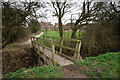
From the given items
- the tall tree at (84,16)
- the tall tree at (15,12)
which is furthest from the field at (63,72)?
the tall tree at (15,12)

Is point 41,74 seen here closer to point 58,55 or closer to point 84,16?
point 58,55

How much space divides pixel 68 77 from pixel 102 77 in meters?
1.05

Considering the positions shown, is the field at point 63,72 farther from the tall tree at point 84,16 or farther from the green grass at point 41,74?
the tall tree at point 84,16

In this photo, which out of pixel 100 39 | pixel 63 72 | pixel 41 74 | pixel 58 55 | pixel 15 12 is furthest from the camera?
pixel 15 12

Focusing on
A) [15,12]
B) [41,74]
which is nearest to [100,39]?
[41,74]

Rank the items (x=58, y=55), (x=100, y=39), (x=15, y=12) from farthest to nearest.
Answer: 1. (x=15, y=12)
2. (x=100, y=39)
3. (x=58, y=55)

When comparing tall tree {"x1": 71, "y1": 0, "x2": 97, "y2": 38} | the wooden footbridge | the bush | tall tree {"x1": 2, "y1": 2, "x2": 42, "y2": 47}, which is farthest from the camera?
tall tree {"x1": 71, "y1": 0, "x2": 97, "y2": 38}

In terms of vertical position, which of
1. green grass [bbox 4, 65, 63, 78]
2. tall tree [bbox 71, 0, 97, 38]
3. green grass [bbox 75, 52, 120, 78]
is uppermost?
tall tree [bbox 71, 0, 97, 38]

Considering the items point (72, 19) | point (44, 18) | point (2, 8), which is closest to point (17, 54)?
point (2, 8)

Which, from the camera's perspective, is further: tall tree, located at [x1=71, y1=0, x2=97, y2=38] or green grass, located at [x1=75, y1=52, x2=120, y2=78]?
tall tree, located at [x1=71, y1=0, x2=97, y2=38]

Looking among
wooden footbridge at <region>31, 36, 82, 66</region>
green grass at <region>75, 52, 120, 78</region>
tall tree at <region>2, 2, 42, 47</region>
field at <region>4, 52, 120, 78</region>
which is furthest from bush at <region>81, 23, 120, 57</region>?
tall tree at <region>2, 2, 42, 47</region>

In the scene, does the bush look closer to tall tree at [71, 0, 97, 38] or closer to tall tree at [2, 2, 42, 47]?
tall tree at [71, 0, 97, 38]

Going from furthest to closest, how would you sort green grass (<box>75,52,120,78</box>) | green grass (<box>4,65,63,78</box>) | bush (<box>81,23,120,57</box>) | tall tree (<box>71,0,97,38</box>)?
tall tree (<box>71,0,97,38</box>)
bush (<box>81,23,120,57</box>)
green grass (<box>4,65,63,78</box>)
green grass (<box>75,52,120,78</box>)

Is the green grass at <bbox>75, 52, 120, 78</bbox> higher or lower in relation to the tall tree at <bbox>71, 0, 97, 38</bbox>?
lower
